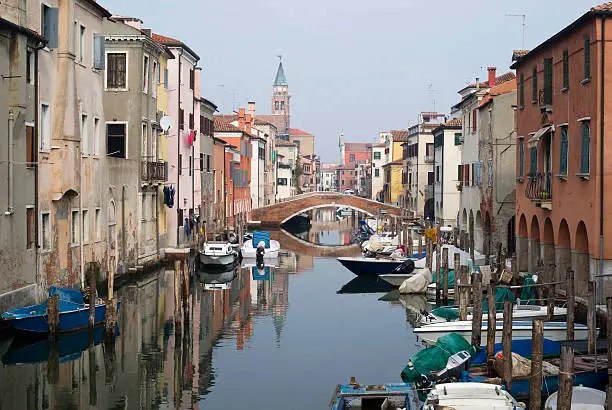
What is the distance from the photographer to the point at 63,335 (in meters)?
18.1

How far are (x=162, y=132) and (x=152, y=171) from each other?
124 inches

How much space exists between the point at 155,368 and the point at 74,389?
2.03 metres

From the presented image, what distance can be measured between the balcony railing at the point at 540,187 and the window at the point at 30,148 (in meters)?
12.2

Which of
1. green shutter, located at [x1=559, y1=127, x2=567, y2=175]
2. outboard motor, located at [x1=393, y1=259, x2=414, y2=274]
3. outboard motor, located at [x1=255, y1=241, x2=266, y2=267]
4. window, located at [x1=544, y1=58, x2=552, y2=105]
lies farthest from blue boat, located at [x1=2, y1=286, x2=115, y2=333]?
outboard motor, located at [x1=255, y1=241, x2=266, y2=267]

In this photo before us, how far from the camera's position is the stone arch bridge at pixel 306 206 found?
62719 mm

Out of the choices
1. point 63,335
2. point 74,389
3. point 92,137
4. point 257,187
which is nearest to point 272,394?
point 74,389

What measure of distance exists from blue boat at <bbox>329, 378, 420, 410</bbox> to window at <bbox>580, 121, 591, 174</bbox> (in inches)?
327

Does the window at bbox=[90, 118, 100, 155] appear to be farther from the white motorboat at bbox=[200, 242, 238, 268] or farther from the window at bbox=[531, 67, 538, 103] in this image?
the window at bbox=[531, 67, 538, 103]

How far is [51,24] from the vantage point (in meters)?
20.8

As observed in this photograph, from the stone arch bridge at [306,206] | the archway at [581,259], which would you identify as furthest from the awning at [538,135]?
the stone arch bridge at [306,206]

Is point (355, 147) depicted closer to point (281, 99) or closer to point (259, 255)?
point (281, 99)

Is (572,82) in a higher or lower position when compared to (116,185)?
higher

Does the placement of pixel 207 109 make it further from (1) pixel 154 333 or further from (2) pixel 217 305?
A: (1) pixel 154 333

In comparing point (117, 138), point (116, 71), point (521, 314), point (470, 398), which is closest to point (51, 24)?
point (116, 71)
